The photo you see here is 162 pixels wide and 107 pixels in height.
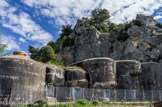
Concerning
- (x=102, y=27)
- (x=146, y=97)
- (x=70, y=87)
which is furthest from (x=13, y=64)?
(x=102, y=27)

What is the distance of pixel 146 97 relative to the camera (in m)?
23.8

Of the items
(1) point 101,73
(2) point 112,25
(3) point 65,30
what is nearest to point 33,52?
(3) point 65,30

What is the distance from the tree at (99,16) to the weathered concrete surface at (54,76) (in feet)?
140

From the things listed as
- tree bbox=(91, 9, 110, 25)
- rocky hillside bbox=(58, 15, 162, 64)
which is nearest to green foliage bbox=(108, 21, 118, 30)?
tree bbox=(91, 9, 110, 25)

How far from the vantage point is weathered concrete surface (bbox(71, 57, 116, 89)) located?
80.8 feet

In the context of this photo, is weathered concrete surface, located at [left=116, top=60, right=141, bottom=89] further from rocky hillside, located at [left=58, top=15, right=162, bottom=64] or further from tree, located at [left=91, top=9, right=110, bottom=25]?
tree, located at [left=91, top=9, right=110, bottom=25]

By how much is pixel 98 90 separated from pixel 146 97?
6.29 metres

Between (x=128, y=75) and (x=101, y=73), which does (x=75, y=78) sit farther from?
(x=128, y=75)

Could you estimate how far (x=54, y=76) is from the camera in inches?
876

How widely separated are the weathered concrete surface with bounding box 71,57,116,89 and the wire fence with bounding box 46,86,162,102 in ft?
4.16

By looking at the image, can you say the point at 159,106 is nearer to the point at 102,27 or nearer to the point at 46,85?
the point at 46,85

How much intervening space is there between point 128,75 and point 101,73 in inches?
157

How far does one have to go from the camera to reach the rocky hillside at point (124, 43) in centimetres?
4009

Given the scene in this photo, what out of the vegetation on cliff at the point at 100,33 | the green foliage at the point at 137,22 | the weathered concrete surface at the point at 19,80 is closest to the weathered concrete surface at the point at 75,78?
the weathered concrete surface at the point at 19,80
